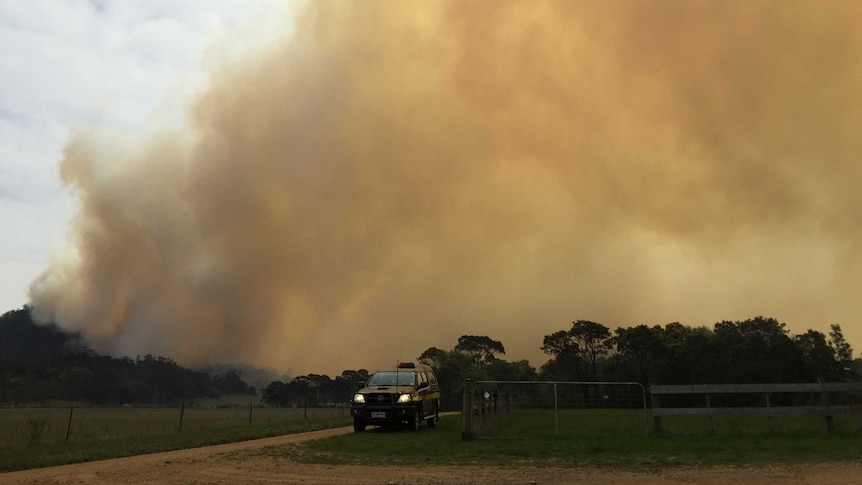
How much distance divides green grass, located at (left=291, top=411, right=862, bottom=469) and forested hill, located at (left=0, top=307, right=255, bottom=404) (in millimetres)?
124070

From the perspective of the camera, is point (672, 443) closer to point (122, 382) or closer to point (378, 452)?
point (378, 452)

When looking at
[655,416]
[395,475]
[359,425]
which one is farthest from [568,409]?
[395,475]

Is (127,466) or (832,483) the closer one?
(832,483)

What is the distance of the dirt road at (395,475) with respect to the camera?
827 cm

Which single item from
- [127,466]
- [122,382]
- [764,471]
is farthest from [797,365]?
[122,382]

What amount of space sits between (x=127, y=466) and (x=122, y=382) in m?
140

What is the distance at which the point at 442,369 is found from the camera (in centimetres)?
6775

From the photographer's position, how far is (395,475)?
9.02 m

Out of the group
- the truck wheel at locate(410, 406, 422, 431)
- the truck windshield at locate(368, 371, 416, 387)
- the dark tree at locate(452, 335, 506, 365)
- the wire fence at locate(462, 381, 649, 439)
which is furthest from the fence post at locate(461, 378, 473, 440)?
the dark tree at locate(452, 335, 506, 365)

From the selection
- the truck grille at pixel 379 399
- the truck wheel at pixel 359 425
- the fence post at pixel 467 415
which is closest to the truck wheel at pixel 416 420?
the truck grille at pixel 379 399

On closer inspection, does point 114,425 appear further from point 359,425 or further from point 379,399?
point 379,399

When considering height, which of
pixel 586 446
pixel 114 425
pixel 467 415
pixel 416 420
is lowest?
pixel 114 425

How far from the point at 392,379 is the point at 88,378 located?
133 m

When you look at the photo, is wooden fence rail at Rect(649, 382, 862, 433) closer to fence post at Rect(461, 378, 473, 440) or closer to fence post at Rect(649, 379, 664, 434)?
fence post at Rect(649, 379, 664, 434)
